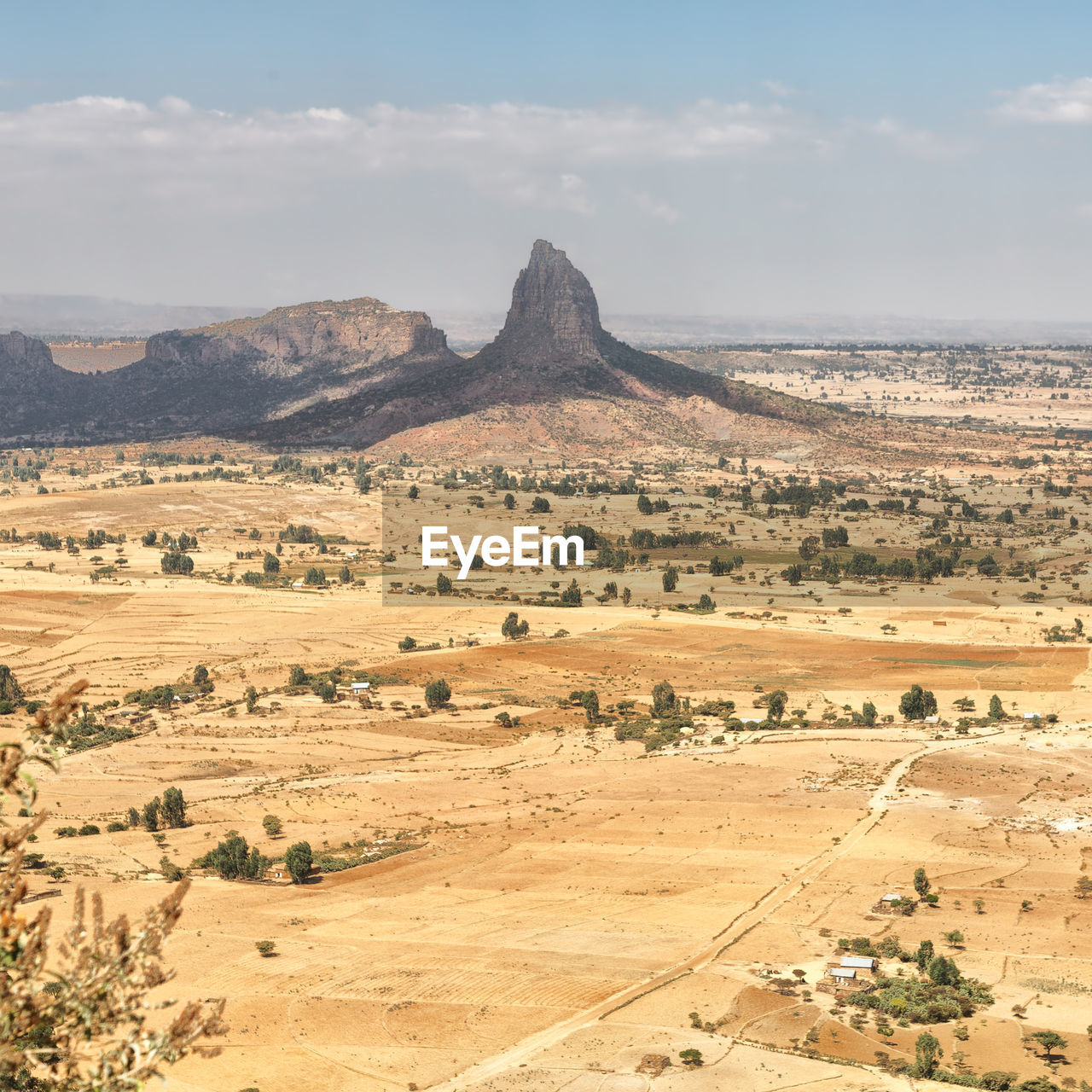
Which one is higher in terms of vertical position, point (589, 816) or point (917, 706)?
point (917, 706)

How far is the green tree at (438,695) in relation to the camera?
10444 cm

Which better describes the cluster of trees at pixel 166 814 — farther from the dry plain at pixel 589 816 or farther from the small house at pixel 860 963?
the small house at pixel 860 963

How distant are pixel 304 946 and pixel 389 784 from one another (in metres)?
28.0

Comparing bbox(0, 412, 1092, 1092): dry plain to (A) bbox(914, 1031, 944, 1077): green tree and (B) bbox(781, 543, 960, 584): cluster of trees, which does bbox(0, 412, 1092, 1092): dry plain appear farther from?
(B) bbox(781, 543, 960, 584): cluster of trees

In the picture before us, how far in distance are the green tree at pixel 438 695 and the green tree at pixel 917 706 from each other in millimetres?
35235

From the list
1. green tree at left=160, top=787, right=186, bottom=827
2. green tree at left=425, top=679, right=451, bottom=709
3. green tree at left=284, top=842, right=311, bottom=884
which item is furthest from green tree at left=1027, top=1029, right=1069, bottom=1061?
green tree at left=425, top=679, right=451, bottom=709

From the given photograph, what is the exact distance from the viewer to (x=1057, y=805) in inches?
2970

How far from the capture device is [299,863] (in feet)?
213

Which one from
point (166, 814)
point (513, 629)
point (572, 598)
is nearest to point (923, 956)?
point (166, 814)

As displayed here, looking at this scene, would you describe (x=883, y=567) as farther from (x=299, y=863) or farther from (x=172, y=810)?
(x=299, y=863)

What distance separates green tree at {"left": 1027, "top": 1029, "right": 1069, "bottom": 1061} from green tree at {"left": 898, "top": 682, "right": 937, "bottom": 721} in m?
52.7

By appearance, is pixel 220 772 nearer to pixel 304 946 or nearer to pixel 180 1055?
pixel 304 946

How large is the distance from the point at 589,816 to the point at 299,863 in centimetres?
1840

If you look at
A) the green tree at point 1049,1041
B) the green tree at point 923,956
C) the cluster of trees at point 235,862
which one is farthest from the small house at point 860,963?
the cluster of trees at point 235,862
